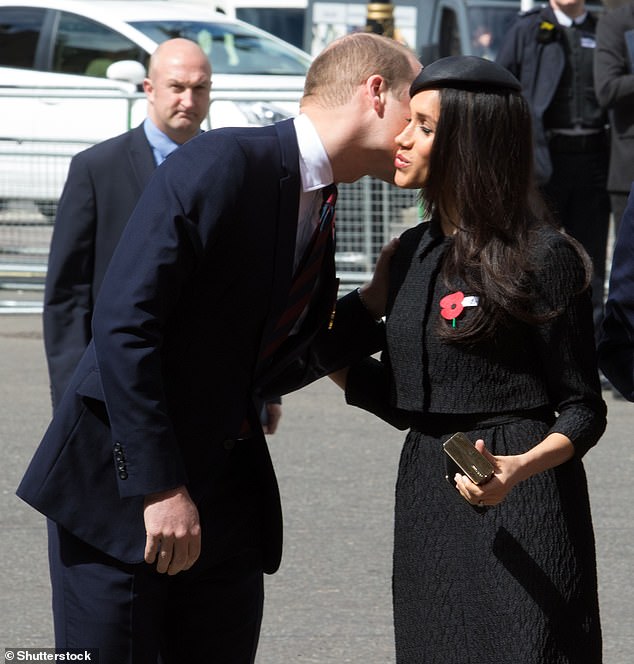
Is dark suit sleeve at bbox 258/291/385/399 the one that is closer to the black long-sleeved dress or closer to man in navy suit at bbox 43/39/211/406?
the black long-sleeved dress

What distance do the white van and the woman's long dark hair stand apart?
706 cm

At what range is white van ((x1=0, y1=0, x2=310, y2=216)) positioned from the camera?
991cm

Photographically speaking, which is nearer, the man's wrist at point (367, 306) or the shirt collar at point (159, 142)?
the man's wrist at point (367, 306)

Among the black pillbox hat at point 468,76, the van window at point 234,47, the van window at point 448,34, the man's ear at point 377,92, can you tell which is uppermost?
the black pillbox hat at point 468,76

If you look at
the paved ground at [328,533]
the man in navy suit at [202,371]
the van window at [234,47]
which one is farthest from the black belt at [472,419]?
the van window at [234,47]

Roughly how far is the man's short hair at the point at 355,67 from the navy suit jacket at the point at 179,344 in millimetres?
109

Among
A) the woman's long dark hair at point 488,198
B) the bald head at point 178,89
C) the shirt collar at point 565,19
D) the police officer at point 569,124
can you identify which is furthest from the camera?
the shirt collar at point 565,19

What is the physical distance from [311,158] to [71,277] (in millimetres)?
1808

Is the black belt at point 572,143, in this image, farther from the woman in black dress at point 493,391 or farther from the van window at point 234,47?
the woman in black dress at point 493,391

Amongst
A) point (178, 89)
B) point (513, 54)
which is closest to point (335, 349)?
point (178, 89)

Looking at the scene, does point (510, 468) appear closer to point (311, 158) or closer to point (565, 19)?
point (311, 158)

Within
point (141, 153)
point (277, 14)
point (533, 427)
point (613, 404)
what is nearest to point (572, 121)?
point (613, 404)

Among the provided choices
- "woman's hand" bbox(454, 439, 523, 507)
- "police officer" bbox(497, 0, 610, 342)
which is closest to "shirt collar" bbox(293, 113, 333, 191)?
"woman's hand" bbox(454, 439, 523, 507)

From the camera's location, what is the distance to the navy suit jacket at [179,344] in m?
2.68
